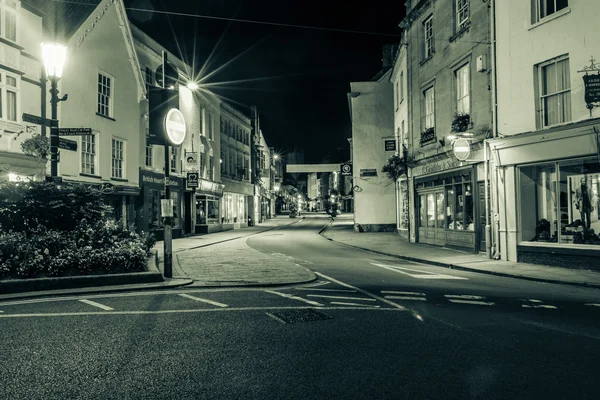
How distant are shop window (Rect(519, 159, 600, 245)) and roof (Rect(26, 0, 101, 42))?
1887cm

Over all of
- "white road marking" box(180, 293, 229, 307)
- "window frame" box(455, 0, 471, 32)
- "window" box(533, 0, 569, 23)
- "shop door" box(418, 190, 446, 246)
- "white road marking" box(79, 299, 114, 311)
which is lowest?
"white road marking" box(180, 293, 229, 307)

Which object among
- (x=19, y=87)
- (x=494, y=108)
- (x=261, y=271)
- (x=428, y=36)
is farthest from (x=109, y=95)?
(x=494, y=108)

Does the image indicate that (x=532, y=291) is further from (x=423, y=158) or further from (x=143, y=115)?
(x=143, y=115)

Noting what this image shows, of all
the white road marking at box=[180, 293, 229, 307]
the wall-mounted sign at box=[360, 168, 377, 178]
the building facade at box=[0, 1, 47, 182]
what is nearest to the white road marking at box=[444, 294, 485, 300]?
the white road marking at box=[180, 293, 229, 307]

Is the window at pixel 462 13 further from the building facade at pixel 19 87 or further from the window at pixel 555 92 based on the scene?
the building facade at pixel 19 87

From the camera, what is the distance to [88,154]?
2098cm

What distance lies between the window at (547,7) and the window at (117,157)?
1910cm

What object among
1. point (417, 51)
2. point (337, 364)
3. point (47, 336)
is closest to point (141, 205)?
point (417, 51)

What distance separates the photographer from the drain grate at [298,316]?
705 cm

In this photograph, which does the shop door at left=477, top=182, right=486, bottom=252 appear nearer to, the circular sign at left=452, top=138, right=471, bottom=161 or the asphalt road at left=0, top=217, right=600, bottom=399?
the circular sign at left=452, top=138, right=471, bottom=161

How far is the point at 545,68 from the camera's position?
14.3 m

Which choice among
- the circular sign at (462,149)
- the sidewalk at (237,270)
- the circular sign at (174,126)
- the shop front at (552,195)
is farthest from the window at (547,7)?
the circular sign at (174,126)

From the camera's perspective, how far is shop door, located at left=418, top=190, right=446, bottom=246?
20875 mm

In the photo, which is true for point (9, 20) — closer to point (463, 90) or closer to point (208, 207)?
point (463, 90)
